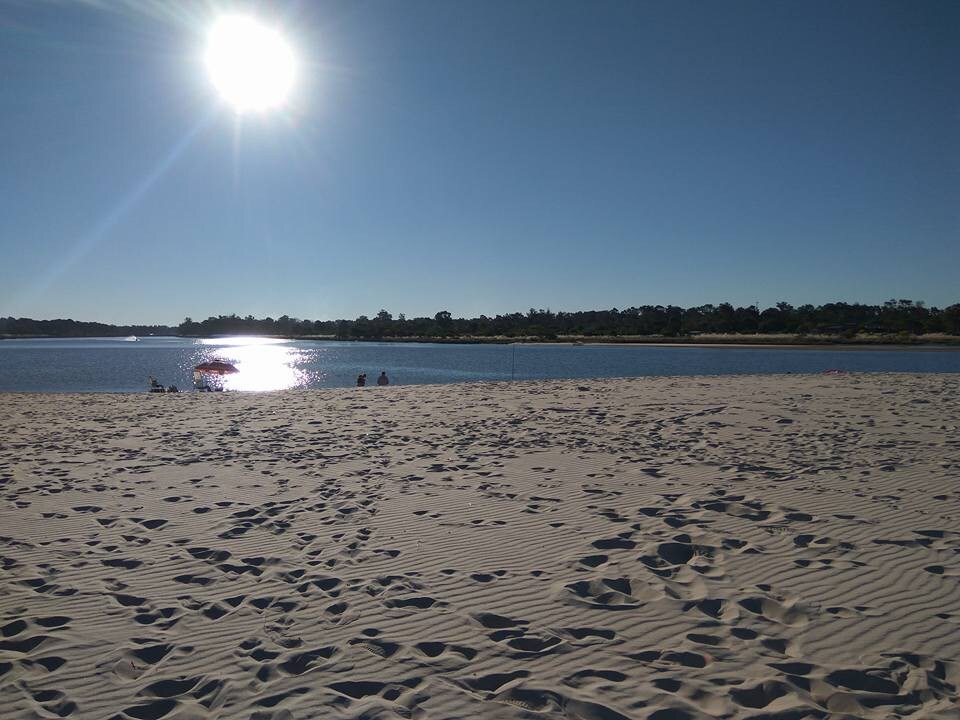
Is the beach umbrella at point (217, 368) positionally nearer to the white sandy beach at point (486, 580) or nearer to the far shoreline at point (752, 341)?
the white sandy beach at point (486, 580)

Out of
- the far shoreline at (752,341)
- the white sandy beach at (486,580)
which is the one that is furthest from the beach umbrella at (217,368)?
the far shoreline at (752,341)

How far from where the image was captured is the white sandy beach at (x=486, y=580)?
11.1ft

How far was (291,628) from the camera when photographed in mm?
4145

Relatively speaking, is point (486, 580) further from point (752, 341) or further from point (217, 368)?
point (752, 341)

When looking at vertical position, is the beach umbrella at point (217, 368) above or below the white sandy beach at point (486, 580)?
above

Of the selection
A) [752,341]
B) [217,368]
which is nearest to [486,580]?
[217,368]

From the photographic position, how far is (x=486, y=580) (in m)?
4.97

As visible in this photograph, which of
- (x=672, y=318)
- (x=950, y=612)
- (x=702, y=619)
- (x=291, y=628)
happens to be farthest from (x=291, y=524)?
(x=672, y=318)

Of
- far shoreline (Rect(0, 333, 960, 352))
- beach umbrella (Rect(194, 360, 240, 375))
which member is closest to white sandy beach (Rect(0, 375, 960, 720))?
beach umbrella (Rect(194, 360, 240, 375))

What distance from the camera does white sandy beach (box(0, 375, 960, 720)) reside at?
11.1ft

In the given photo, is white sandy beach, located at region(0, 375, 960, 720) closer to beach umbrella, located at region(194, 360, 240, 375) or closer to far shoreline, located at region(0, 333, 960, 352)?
beach umbrella, located at region(194, 360, 240, 375)

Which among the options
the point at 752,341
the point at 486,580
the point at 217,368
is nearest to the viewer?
the point at 486,580

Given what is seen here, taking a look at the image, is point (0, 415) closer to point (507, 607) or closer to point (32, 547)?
point (32, 547)

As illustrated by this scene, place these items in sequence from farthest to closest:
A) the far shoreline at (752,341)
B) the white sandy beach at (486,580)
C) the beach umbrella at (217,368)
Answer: the far shoreline at (752,341) → the beach umbrella at (217,368) → the white sandy beach at (486,580)
